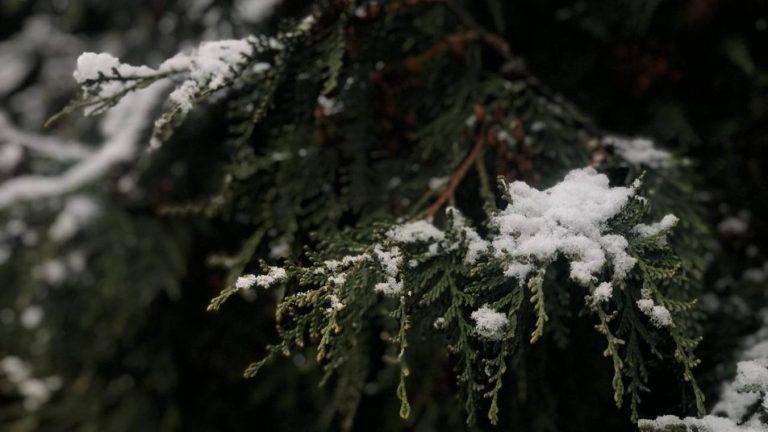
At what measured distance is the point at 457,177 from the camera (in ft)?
5.15

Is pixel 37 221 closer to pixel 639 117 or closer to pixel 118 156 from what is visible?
pixel 118 156

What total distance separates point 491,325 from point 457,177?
0.59m

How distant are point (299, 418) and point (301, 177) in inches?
55.1

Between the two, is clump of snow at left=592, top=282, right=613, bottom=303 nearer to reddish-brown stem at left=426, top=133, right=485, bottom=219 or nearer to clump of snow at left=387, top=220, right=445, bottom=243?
clump of snow at left=387, top=220, right=445, bottom=243

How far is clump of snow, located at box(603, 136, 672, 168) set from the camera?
165 centimetres

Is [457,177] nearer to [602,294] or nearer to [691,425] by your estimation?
[602,294]

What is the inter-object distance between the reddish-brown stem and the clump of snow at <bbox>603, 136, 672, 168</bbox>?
40 centimetres

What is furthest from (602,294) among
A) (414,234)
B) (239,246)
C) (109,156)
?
(109,156)

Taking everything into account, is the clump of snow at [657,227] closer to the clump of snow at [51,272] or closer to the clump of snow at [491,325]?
the clump of snow at [491,325]

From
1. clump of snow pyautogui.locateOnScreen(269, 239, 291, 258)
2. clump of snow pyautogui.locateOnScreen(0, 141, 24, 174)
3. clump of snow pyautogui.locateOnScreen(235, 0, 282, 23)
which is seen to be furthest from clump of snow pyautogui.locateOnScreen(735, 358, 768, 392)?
clump of snow pyautogui.locateOnScreen(0, 141, 24, 174)

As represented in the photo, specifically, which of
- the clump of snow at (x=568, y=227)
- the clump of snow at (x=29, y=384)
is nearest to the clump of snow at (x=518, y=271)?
the clump of snow at (x=568, y=227)

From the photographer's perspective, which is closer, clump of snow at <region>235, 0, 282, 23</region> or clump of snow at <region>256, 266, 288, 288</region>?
clump of snow at <region>256, 266, 288, 288</region>

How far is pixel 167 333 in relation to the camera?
2.72 meters

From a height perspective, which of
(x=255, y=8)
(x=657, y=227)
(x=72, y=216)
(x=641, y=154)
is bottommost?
(x=641, y=154)
